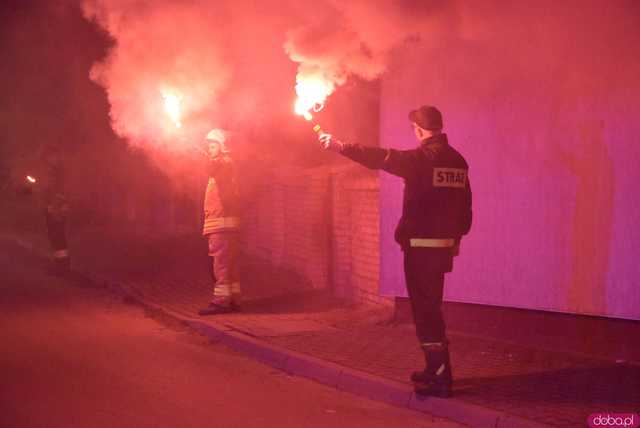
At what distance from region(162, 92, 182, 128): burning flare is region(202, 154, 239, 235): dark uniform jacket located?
0.99m

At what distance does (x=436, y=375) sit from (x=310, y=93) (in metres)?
2.77

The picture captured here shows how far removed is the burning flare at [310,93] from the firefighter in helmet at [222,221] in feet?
9.13

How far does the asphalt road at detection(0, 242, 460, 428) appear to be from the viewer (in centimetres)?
595

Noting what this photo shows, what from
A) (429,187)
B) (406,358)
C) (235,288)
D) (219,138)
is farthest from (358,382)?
(219,138)

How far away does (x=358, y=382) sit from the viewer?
6.95 meters

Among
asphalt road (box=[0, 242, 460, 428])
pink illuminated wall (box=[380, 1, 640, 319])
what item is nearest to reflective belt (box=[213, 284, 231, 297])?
asphalt road (box=[0, 242, 460, 428])

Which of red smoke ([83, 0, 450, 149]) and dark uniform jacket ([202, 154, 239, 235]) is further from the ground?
red smoke ([83, 0, 450, 149])

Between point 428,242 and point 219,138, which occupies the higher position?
point 219,138

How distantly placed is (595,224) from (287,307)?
15.4 feet

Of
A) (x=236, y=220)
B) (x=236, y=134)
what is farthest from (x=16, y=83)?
(x=236, y=220)

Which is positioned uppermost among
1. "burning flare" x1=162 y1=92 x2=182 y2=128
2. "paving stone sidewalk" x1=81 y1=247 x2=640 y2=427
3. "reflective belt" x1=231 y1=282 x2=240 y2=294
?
"burning flare" x1=162 y1=92 x2=182 y2=128

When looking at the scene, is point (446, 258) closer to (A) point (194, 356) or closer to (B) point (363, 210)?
(A) point (194, 356)

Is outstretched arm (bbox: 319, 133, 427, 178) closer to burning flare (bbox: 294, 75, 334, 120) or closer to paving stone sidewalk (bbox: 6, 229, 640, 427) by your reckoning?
burning flare (bbox: 294, 75, 334, 120)

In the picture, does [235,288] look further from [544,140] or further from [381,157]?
[381,157]
